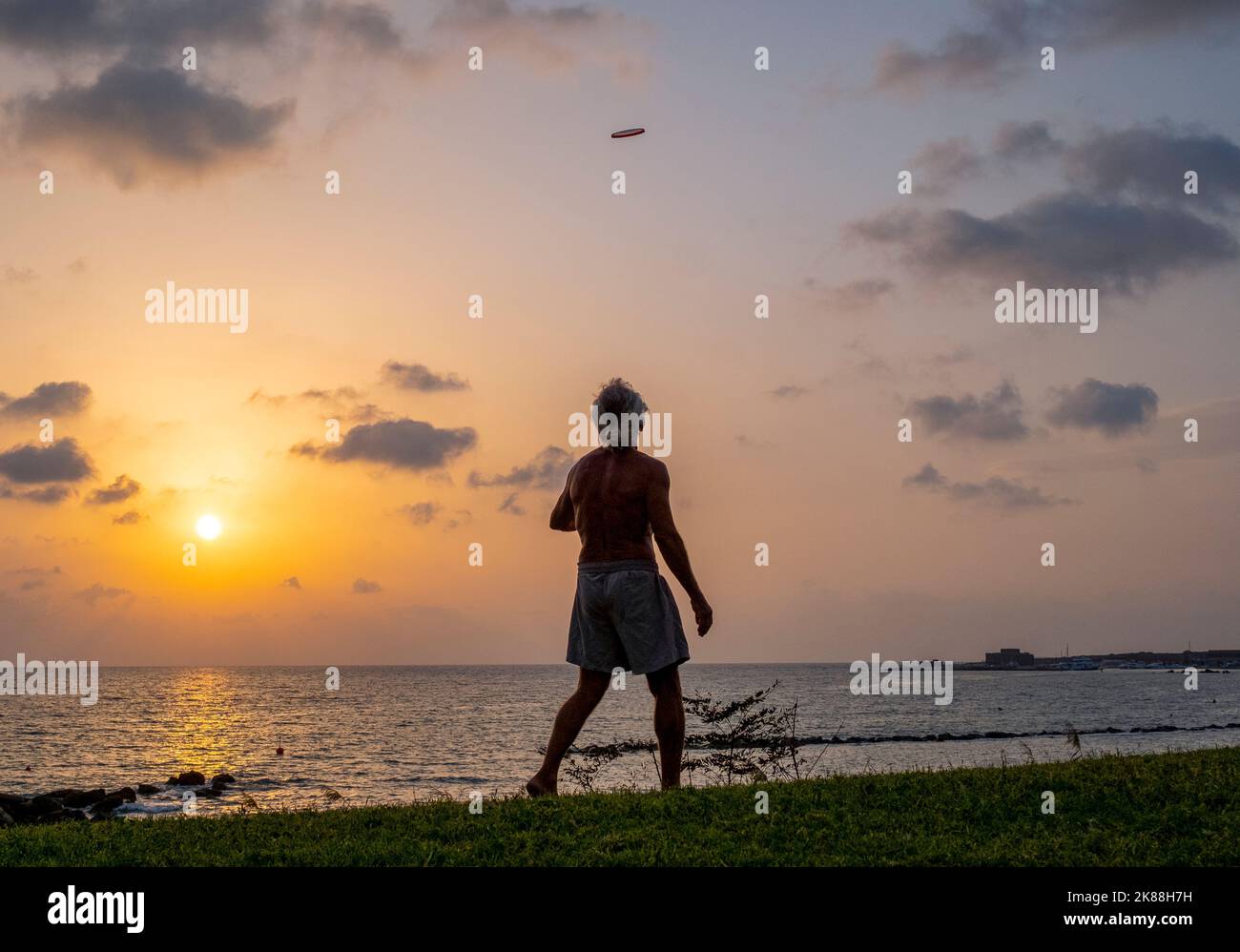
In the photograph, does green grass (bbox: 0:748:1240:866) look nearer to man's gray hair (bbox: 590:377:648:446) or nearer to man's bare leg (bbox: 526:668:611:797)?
man's bare leg (bbox: 526:668:611:797)

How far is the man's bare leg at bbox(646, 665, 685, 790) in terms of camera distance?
27.8 feet

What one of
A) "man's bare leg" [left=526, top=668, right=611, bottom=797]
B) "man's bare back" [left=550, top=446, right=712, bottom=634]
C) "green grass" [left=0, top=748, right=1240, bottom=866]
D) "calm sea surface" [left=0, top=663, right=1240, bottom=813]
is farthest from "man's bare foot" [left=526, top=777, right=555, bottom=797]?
"calm sea surface" [left=0, top=663, right=1240, bottom=813]

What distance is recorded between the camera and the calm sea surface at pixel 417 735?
44.3 m

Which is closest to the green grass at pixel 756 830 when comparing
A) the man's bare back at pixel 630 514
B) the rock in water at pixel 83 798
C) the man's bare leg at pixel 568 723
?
the man's bare leg at pixel 568 723

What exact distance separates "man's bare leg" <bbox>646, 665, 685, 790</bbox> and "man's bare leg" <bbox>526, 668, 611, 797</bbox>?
A: 1.43ft

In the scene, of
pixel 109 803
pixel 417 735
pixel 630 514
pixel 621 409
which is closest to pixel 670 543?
pixel 630 514

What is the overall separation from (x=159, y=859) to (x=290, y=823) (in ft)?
Result: 4.32

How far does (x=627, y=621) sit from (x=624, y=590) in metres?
0.24

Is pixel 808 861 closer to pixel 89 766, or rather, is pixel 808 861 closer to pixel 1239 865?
pixel 1239 865

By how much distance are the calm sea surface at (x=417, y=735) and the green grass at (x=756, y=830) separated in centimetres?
1122

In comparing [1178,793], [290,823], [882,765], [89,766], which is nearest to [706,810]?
[290,823]

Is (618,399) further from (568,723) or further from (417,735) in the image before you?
(417,735)

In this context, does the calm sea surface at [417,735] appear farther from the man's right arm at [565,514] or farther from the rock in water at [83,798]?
the man's right arm at [565,514]

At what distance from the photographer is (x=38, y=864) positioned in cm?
655
